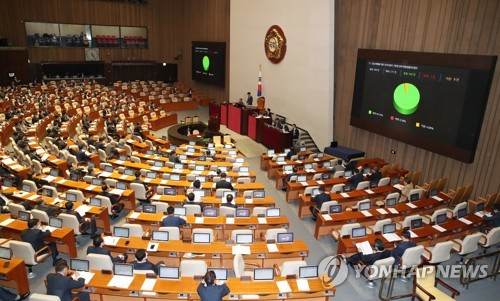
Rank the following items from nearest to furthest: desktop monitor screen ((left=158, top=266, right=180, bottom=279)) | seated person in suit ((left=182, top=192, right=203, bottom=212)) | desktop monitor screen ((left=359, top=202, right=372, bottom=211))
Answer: desktop monitor screen ((left=158, top=266, right=180, bottom=279)) < seated person in suit ((left=182, top=192, right=203, bottom=212)) < desktop monitor screen ((left=359, top=202, right=372, bottom=211))

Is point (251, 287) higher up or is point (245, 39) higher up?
point (245, 39)

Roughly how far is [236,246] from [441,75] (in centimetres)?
1025

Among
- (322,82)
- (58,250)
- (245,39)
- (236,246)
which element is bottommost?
(58,250)

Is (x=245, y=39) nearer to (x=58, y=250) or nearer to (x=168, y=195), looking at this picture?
(x=168, y=195)

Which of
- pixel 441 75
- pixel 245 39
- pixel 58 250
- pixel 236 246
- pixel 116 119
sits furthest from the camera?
pixel 245 39

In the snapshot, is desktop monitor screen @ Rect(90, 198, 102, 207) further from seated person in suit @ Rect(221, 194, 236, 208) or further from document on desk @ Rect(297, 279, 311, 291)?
document on desk @ Rect(297, 279, 311, 291)

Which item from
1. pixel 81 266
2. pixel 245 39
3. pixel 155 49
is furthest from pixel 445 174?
pixel 155 49

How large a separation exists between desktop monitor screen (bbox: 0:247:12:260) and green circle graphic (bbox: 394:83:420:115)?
561 inches

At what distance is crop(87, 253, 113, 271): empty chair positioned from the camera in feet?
25.6

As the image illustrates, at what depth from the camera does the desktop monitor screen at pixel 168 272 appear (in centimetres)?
753

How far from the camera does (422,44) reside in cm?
1478

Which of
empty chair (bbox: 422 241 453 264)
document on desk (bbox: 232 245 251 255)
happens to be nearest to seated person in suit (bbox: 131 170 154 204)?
document on desk (bbox: 232 245 251 255)

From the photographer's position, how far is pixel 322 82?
757 inches

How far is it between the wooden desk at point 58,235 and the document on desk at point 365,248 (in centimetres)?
715
